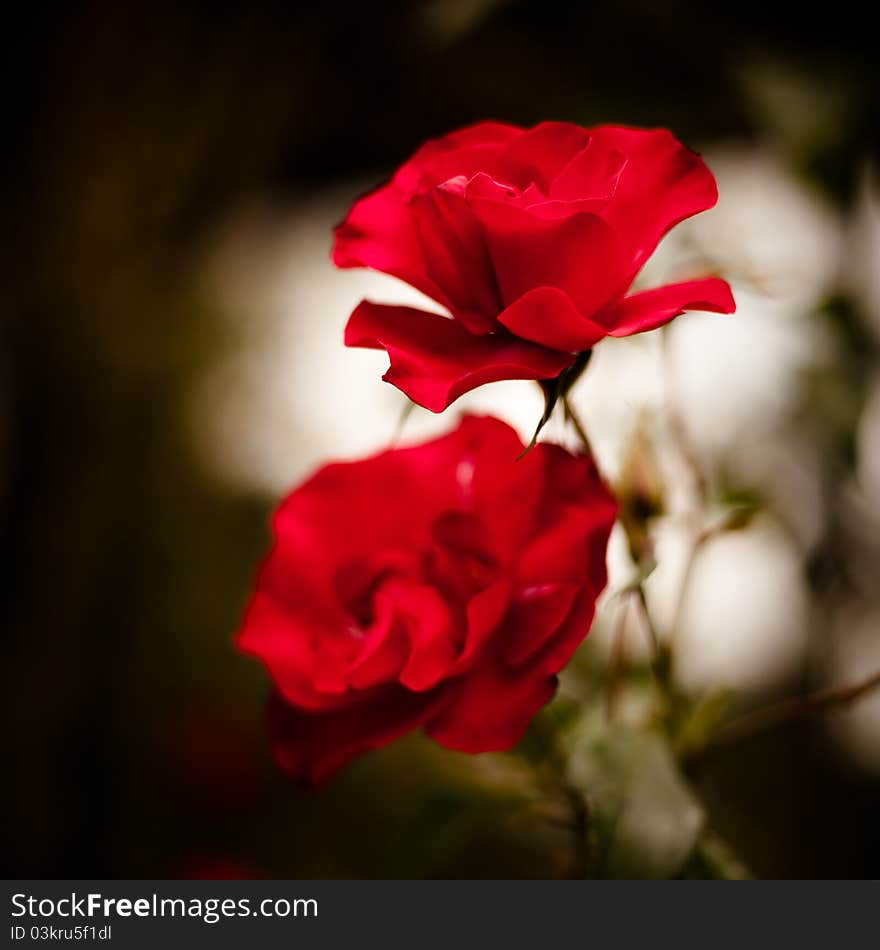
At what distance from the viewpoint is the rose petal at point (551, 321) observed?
25 centimetres

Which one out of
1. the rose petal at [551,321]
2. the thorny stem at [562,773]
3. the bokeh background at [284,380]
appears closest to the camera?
the rose petal at [551,321]

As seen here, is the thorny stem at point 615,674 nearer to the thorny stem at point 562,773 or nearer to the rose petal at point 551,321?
the thorny stem at point 562,773

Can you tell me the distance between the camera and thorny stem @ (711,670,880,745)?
1.11 feet

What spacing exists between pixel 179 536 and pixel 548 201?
4.70 feet

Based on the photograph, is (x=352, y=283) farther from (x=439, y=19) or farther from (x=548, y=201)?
(x=548, y=201)

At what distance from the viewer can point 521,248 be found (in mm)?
263

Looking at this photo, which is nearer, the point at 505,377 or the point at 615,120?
the point at 505,377

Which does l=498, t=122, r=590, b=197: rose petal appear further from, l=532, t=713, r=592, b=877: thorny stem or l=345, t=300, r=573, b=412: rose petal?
l=532, t=713, r=592, b=877: thorny stem

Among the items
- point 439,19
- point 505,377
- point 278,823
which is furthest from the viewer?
point 278,823

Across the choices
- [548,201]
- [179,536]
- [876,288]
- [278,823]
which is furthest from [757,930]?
[179,536]

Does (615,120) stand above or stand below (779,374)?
above

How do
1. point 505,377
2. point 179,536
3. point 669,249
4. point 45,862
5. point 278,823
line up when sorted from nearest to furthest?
point 505,377 < point 669,249 < point 45,862 < point 278,823 < point 179,536

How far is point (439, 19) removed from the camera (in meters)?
0.59

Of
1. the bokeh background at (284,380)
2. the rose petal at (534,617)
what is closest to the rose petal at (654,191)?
the rose petal at (534,617)
